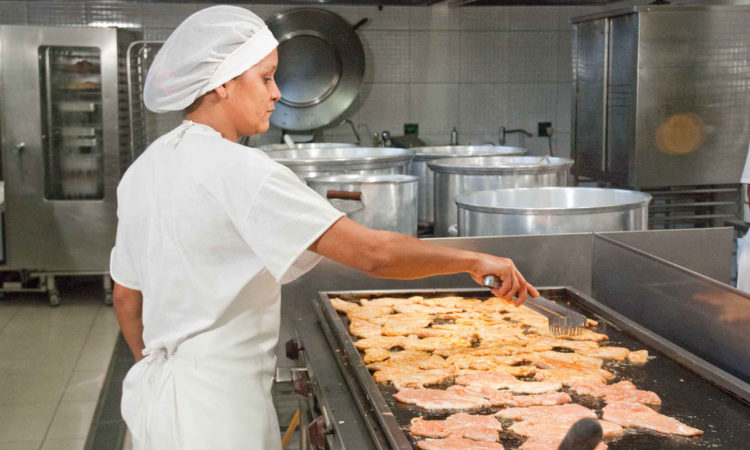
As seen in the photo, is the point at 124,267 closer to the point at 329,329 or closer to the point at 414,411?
the point at 329,329

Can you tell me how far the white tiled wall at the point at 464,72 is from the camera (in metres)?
6.18

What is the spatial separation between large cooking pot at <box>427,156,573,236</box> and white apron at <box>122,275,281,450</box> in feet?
5.04

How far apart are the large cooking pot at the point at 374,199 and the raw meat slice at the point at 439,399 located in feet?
3.47

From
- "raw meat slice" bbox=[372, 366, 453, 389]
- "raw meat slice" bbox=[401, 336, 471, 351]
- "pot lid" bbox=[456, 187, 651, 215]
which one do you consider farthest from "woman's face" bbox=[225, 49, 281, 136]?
"pot lid" bbox=[456, 187, 651, 215]

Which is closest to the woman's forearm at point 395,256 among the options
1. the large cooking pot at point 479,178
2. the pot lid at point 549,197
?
the pot lid at point 549,197

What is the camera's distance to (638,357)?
1.84 m

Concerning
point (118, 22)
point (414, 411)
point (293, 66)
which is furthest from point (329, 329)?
point (118, 22)

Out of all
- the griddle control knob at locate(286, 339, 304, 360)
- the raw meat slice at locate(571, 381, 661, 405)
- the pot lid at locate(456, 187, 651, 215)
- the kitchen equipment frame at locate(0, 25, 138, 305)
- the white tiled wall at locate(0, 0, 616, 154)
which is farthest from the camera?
the white tiled wall at locate(0, 0, 616, 154)

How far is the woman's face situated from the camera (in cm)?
158

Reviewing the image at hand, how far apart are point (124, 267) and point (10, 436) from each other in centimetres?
214

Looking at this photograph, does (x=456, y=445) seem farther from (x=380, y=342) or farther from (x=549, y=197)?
(x=549, y=197)

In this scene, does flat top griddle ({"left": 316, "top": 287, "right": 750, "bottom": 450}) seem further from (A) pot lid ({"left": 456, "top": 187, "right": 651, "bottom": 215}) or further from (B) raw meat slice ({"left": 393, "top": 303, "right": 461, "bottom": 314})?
(A) pot lid ({"left": 456, "top": 187, "right": 651, "bottom": 215})

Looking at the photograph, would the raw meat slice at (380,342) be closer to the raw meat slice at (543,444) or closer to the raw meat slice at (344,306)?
the raw meat slice at (344,306)

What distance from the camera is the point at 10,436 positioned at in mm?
3490
